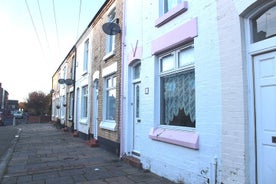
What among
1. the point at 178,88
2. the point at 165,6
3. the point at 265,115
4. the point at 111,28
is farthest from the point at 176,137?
the point at 111,28

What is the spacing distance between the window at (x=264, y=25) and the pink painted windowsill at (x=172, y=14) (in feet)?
6.02

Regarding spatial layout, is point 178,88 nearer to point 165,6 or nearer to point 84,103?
point 165,6

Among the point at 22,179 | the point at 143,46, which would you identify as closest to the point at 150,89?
the point at 143,46

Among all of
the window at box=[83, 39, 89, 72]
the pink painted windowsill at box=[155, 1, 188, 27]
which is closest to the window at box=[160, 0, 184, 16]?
the pink painted windowsill at box=[155, 1, 188, 27]

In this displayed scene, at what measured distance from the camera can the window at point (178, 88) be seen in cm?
593

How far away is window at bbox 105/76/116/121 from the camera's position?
1049 centimetres

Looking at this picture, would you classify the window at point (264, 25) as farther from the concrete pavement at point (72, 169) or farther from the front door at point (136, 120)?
the front door at point (136, 120)

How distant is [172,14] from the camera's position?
6.30m

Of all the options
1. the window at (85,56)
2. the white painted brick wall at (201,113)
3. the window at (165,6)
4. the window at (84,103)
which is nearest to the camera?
the white painted brick wall at (201,113)

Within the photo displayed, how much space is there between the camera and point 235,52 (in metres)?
4.50

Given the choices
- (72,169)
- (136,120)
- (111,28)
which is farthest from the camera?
(111,28)

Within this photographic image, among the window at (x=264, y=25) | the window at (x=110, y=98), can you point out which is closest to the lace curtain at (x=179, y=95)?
the window at (x=264, y=25)

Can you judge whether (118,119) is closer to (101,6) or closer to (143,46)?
(143,46)

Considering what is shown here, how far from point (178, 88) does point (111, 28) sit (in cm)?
416
